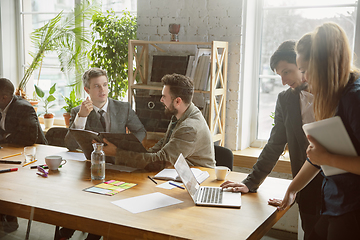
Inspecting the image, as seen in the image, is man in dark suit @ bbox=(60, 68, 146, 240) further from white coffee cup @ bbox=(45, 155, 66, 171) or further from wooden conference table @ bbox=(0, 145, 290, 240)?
wooden conference table @ bbox=(0, 145, 290, 240)

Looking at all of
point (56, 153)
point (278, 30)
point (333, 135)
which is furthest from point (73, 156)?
point (278, 30)

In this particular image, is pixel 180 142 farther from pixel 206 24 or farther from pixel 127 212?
pixel 206 24

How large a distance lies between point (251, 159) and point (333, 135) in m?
1.46

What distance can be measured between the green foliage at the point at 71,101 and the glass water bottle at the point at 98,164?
0.60 metres

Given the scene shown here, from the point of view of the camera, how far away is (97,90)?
2.34 metres

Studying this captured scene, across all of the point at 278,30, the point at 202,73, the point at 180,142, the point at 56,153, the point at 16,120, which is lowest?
the point at 56,153

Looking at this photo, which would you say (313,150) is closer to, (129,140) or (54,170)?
(129,140)

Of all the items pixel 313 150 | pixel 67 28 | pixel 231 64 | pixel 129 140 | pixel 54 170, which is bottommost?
pixel 54 170

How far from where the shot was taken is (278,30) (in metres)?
2.41

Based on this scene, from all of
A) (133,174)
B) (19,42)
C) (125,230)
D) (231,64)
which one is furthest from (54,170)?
(231,64)

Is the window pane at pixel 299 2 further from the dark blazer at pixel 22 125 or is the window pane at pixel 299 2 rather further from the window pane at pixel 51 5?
the dark blazer at pixel 22 125

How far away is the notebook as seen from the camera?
0.94 meters

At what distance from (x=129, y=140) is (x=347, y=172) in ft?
3.19

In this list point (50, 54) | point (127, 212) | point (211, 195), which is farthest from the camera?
point (50, 54)
